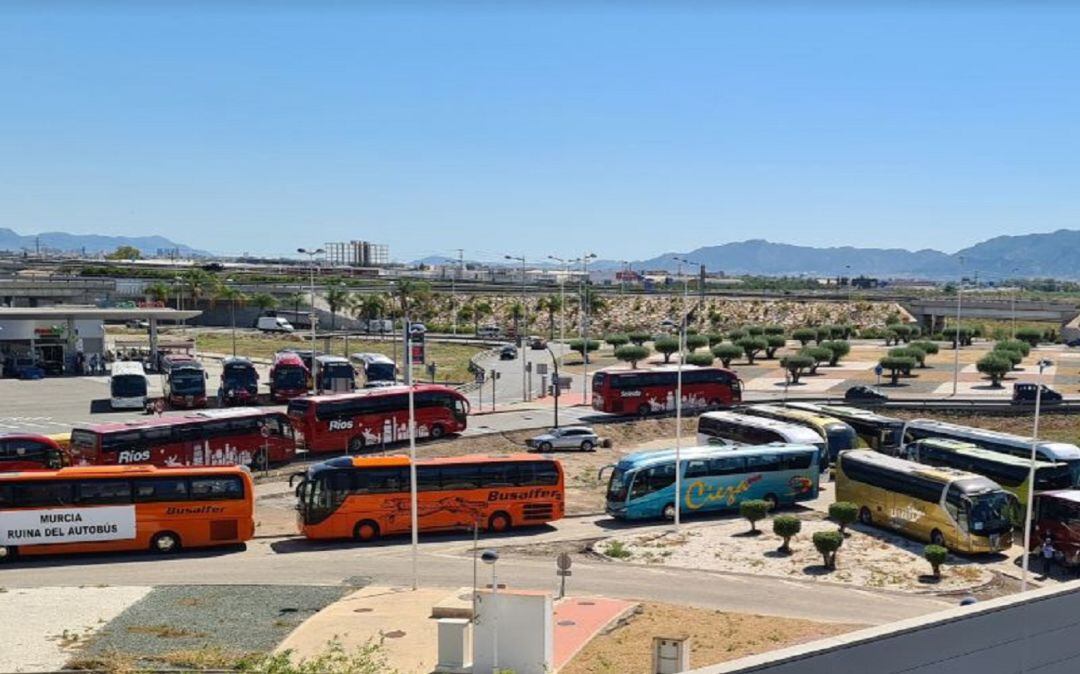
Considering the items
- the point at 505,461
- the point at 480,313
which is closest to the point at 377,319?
the point at 480,313

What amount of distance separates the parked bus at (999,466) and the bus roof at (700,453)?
4292 millimetres

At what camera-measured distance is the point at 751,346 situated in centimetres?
8119

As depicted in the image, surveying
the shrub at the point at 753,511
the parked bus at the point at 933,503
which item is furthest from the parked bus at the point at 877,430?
the shrub at the point at 753,511

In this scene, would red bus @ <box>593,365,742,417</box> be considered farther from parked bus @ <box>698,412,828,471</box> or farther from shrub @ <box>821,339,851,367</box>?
shrub @ <box>821,339,851,367</box>

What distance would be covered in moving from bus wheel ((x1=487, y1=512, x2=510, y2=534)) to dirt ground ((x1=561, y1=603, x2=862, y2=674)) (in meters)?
9.38

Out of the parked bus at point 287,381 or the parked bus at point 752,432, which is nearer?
the parked bus at point 752,432

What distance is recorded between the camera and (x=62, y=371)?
232 ft

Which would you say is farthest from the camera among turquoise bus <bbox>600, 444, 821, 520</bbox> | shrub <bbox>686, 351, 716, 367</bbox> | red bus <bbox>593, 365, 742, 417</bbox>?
shrub <bbox>686, 351, 716, 367</bbox>

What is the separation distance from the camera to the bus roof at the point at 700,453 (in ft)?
115

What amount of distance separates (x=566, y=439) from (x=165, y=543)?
2172cm

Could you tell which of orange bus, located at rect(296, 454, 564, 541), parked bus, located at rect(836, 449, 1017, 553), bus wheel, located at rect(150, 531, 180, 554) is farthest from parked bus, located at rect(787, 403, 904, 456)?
bus wheel, located at rect(150, 531, 180, 554)

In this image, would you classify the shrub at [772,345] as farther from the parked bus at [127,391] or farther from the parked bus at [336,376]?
the parked bus at [127,391]

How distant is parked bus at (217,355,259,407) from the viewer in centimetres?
5659

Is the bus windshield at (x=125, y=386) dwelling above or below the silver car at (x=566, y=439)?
above
